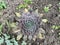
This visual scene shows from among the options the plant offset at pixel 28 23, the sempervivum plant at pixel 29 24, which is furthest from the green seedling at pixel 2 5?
the sempervivum plant at pixel 29 24

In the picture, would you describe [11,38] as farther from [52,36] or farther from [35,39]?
[52,36]

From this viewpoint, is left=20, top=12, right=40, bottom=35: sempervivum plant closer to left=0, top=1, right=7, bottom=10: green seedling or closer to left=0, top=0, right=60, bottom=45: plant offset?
left=0, top=0, right=60, bottom=45: plant offset

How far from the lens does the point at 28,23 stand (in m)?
3.64

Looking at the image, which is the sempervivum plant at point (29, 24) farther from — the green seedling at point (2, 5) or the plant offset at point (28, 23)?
the green seedling at point (2, 5)

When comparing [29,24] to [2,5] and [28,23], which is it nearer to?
[28,23]

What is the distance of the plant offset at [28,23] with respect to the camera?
362 cm

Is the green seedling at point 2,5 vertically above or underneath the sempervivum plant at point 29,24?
above

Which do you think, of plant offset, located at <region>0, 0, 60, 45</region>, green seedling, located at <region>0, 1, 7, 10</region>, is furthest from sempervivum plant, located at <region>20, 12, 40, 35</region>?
green seedling, located at <region>0, 1, 7, 10</region>

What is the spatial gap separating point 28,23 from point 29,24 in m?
0.03

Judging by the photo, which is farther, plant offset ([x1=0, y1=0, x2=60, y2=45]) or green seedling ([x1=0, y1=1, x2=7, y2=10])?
green seedling ([x1=0, y1=1, x2=7, y2=10])

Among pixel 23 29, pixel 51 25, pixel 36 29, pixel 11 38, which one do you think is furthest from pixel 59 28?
pixel 11 38

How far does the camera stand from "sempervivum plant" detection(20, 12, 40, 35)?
3646mm

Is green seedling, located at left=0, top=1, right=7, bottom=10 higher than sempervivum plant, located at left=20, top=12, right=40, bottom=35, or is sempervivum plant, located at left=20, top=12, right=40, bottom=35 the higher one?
green seedling, located at left=0, top=1, right=7, bottom=10

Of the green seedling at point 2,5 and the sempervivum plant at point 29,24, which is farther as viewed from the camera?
the green seedling at point 2,5
